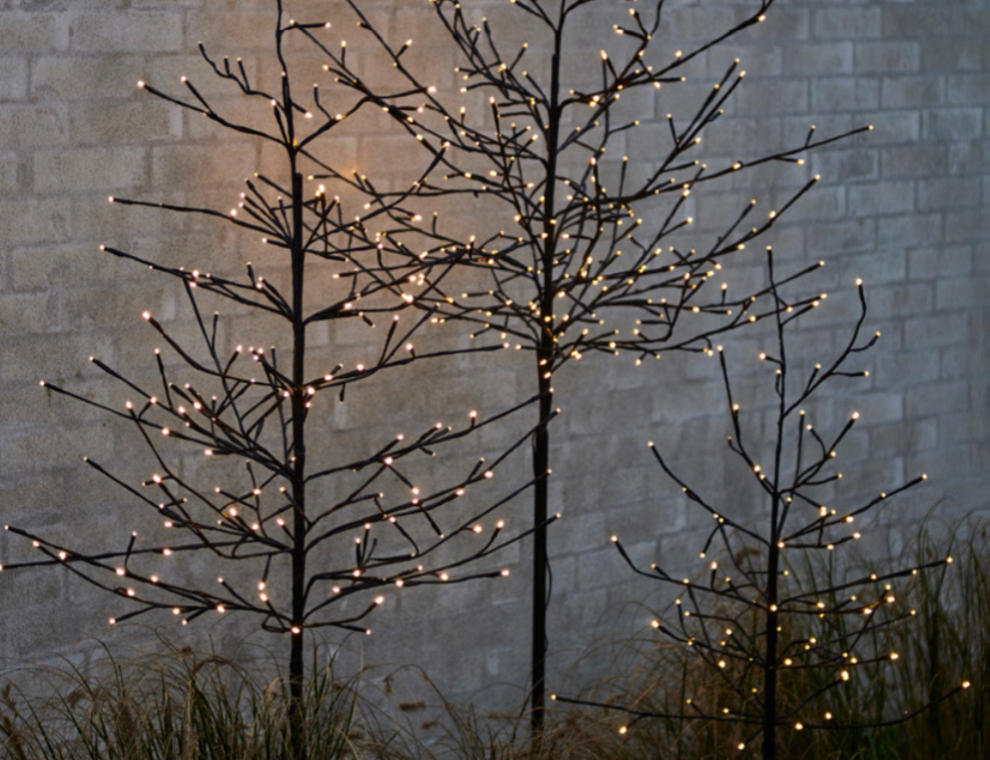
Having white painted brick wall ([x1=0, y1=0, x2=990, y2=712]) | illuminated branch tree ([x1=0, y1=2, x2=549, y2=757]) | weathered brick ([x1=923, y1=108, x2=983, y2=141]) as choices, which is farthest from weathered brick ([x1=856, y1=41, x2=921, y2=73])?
illuminated branch tree ([x1=0, y1=2, x2=549, y2=757])

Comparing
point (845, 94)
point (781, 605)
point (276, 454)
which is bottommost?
point (781, 605)

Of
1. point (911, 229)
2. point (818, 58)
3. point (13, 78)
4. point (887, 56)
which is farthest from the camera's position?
point (911, 229)

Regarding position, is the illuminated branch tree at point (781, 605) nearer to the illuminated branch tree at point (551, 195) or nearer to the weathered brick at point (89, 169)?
the illuminated branch tree at point (551, 195)

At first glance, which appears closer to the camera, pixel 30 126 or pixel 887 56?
pixel 30 126

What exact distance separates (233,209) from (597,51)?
117 centimetres

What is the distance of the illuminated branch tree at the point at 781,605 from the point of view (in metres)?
2.78

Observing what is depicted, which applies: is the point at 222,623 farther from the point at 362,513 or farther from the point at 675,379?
the point at 675,379

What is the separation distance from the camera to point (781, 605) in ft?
12.0

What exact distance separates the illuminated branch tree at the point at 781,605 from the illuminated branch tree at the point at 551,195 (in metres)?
0.29

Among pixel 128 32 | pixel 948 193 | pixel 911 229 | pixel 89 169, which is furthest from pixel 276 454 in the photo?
pixel 948 193

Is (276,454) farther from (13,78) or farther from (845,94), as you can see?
(845,94)

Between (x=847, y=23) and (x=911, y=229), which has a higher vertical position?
(x=847, y=23)

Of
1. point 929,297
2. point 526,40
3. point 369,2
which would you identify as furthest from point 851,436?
point 369,2

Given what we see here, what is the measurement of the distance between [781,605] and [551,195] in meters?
1.22
